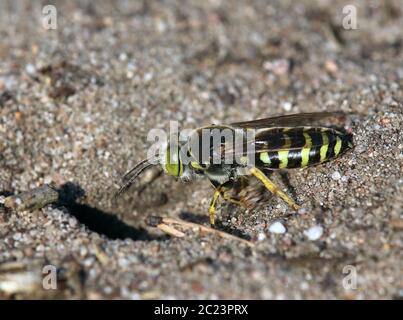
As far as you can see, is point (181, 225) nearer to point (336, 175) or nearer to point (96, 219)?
point (96, 219)

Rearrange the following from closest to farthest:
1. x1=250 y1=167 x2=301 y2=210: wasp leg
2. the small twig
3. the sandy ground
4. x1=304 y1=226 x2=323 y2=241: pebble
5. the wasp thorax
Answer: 1. the sandy ground
2. x1=304 y1=226 x2=323 y2=241: pebble
3. the small twig
4. x1=250 y1=167 x2=301 y2=210: wasp leg
5. the wasp thorax

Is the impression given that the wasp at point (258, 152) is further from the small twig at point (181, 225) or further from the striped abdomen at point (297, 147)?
the small twig at point (181, 225)

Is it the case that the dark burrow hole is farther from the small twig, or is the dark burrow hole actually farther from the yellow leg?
the yellow leg

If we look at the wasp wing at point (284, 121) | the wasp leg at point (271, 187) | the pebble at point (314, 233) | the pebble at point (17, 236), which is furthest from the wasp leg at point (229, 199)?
the pebble at point (17, 236)

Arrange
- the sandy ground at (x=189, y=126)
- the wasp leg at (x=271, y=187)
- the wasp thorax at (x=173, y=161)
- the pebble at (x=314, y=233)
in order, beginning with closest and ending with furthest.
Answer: the sandy ground at (x=189, y=126), the pebble at (x=314, y=233), the wasp leg at (x=271, y=187), the wasp thorax at (x=173, y=161)

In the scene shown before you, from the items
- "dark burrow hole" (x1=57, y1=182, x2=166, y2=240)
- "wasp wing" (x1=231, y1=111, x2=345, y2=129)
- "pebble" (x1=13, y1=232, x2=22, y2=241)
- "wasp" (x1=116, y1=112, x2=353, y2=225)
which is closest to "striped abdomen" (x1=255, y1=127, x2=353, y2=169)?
"wasp" (x1=116, y1=112, x2=353, y2=225)

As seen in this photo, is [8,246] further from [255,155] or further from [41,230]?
[255,155]
